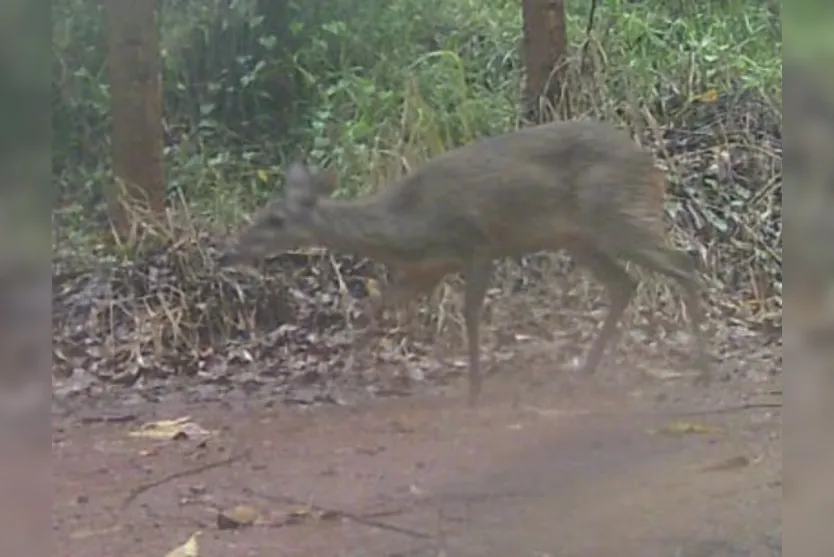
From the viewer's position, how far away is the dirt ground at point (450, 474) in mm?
2689

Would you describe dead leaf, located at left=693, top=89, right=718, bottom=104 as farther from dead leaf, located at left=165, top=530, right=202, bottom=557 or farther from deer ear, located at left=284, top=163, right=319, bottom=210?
dead leaf, located at left=165, top=530, right=202, bottom=557

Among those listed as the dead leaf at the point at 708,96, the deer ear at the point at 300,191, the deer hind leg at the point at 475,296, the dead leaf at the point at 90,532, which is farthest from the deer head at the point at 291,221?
the dead leaf at the point at 708,96

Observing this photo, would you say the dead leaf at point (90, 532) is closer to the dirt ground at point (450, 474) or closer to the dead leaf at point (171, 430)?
the dirt ground at point (450, 474)

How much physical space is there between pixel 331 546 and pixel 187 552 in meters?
0.26

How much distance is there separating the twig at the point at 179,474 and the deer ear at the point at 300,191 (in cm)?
88

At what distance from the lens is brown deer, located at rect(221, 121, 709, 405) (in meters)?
4.56

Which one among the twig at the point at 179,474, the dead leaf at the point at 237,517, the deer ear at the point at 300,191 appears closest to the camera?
the dead leaf at the point at 237,517

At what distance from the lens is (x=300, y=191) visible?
447 centimetres

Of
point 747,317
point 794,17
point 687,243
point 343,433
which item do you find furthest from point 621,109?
point 794,17

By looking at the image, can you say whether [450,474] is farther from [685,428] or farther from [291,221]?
[291,221]

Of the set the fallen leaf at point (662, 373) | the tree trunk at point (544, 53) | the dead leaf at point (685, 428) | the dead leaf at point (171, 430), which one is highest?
the tree trunk at point (544, 53)

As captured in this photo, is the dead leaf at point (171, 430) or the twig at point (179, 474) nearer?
the twig at point (179, 474)

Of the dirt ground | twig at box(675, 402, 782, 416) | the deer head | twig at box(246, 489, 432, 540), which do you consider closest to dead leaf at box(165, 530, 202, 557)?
the dirt ground

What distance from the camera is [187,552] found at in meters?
2.74
